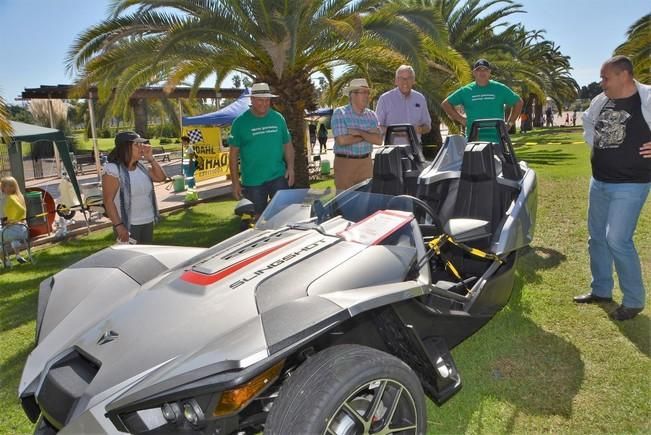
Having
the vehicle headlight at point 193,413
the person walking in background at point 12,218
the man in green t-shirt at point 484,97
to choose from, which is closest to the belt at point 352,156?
the man in green t-shirt at point 484,97

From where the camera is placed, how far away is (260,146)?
5.30 meters

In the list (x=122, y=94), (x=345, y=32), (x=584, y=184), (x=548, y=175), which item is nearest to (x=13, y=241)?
(x=122, y=94)

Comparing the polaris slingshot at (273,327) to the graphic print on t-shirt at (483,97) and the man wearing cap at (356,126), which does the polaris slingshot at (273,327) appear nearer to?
the man wearing cap at (356,126)

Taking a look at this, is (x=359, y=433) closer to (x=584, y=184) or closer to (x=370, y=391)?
(x=370, y=391)

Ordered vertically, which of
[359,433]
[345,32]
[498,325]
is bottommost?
[498,325]

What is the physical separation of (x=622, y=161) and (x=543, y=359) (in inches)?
66.8

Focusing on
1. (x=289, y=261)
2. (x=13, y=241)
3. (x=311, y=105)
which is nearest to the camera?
(x=289, y=261)

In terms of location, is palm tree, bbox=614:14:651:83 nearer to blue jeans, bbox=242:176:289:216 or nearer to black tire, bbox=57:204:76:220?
blue jeans, bbox=242:176:289:216

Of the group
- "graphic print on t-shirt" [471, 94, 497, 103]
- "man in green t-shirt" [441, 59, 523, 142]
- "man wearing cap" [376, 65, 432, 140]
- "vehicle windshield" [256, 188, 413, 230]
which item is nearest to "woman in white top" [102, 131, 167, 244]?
"vehicle windshield" [256, 188, 413, 230]

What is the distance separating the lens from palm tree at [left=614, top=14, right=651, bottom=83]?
1509 centimetres

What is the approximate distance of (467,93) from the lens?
5.80 meters

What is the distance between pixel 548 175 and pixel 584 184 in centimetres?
178

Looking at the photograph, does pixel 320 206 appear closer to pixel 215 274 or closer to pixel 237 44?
pixel 215 274

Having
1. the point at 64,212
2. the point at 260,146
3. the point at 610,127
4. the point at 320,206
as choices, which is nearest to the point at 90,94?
the point at 64,212
